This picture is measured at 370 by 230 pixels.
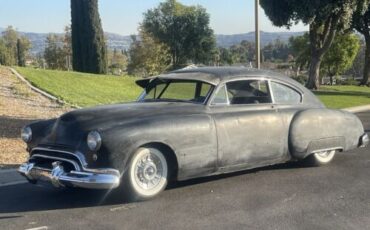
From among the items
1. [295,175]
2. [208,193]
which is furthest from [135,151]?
[295,175]

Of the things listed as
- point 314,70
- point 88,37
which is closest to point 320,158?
point 88,37

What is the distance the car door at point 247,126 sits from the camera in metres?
6.93

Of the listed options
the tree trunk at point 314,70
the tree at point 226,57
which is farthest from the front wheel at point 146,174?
the tree at point 226,57

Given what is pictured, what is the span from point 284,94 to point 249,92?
64 centimetres

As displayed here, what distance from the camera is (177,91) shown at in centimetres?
755

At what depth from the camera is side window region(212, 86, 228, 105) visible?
7086 millimetres

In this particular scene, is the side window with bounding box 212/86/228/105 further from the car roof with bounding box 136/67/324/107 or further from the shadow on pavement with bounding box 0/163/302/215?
the shadow on pavement with bounding box 0/163/302/215

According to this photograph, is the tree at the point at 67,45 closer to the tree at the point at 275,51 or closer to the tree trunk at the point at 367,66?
the tree trunk at the point at 367,66

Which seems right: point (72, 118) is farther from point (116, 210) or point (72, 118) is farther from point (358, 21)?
point (358, 21)

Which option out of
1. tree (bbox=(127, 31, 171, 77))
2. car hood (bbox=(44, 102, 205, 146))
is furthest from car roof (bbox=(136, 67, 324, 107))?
tree (bbox=(127, 31, 171, 77))

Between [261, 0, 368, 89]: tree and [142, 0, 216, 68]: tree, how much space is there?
3191cm

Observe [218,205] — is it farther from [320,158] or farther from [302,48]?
[302,48]

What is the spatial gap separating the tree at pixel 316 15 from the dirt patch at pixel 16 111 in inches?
511

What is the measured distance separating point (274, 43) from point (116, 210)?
400 feet
